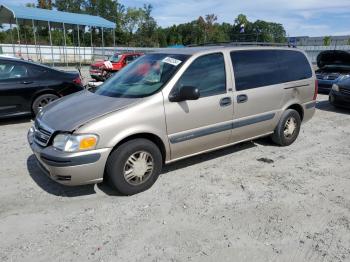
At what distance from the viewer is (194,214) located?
3.64 m

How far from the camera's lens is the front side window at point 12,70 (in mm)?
7181

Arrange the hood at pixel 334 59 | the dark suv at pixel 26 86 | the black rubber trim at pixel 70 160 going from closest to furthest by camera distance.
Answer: the black rubber trim at pixel 70 160 → the dark suv at pixel 26 86 → the hood at pixel 334 59

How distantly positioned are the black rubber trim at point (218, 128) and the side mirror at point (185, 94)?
1.60 ft

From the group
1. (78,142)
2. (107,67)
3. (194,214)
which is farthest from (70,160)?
(107,67)

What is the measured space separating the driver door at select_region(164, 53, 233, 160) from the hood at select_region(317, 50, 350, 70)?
9095 millimetres

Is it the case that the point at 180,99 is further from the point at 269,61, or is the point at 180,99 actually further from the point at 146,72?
the point at 269,61

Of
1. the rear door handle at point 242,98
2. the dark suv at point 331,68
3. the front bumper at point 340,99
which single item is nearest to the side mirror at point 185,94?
the rear door handle at point 242,98

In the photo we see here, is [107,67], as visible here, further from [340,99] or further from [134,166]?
[134,166]

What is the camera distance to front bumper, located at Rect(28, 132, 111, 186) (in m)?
3.56

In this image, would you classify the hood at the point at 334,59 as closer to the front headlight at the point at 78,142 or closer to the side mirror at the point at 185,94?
the side mirror at the point at 185,94

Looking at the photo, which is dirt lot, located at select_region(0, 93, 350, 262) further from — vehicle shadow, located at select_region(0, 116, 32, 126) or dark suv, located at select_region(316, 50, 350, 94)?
dark suv, located at select_region(316, 50, 350, 94)

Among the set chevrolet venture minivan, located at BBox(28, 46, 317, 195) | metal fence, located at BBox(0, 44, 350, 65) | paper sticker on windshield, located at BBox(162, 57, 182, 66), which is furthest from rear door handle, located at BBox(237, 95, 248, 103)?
metal fence, located at BBox(0, 44, 350, 65)

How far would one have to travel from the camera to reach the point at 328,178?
4641mm

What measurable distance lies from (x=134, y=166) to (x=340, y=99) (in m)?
7.43
